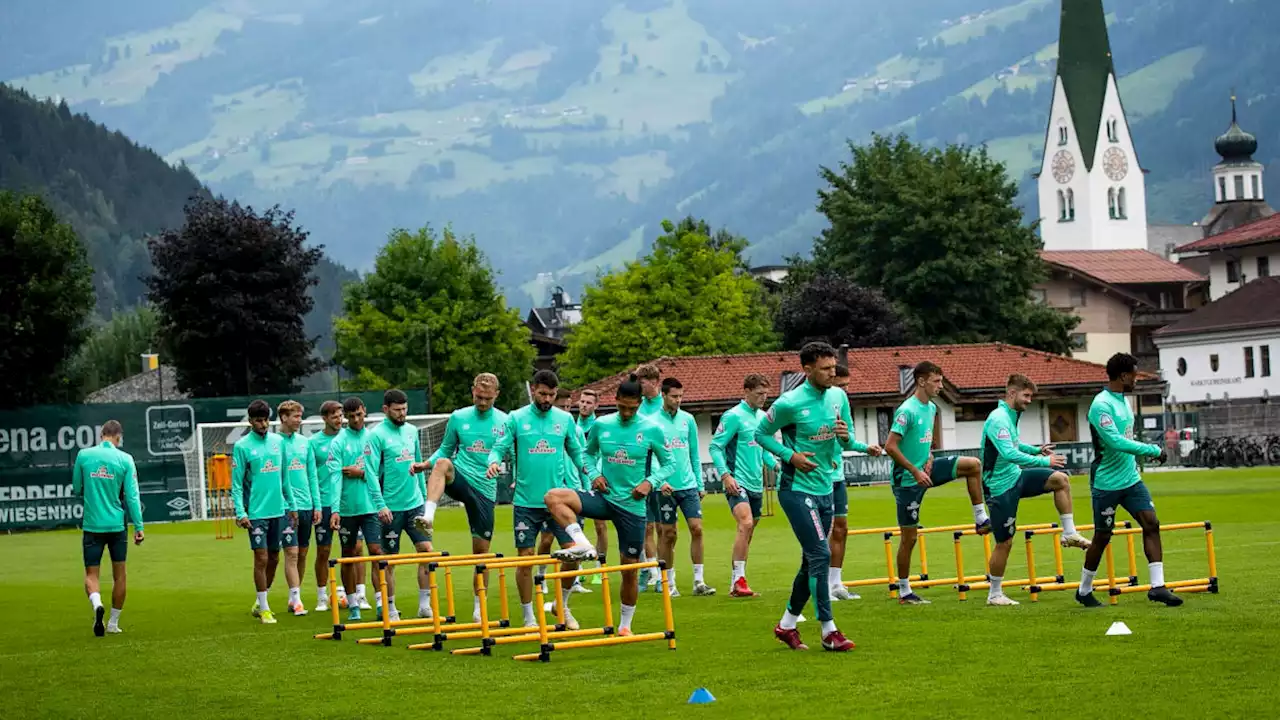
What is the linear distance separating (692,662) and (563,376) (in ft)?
270

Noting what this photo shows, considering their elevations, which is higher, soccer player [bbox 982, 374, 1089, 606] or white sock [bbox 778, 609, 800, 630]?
soccer player [bbox 982, 374, 1089, 606]

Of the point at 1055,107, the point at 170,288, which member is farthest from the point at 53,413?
the point at 1055,107

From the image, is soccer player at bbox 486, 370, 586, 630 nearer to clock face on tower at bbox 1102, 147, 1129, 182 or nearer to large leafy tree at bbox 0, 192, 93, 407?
large leafy tree at bbox 0, 192, 93, 407

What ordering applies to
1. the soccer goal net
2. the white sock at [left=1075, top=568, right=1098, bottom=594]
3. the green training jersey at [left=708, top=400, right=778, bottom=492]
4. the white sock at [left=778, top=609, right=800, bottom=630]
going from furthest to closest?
the soccer goal net → the green training jersey at [left=708, top=400, right=778, bottom=492] → the white sock at [left=1075, top=568, right=1098, bottom=594] → the white sock at [left=778, top=609, right=800, bottom=630]

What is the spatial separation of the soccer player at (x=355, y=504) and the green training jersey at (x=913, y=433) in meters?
5.38

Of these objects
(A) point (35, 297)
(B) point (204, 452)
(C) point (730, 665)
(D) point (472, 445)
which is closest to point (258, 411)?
(D) point (472, 445)

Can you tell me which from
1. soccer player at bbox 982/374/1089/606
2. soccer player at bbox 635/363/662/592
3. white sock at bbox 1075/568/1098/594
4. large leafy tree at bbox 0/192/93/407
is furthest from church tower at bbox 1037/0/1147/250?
white sock at bbox 1075/568/1098/594

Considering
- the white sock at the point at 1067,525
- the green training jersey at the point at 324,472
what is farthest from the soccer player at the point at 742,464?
the green training jersey at the point at 324,472

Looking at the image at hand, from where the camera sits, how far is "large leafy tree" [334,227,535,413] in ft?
302

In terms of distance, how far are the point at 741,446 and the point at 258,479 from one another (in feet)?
18.3

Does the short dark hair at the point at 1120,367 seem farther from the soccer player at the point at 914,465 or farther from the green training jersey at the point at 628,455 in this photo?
the green training jersey at the point at 628,455

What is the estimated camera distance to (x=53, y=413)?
173 ft

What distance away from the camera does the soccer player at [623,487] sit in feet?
52.2

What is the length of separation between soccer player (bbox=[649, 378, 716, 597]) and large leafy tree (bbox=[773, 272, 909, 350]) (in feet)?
222
